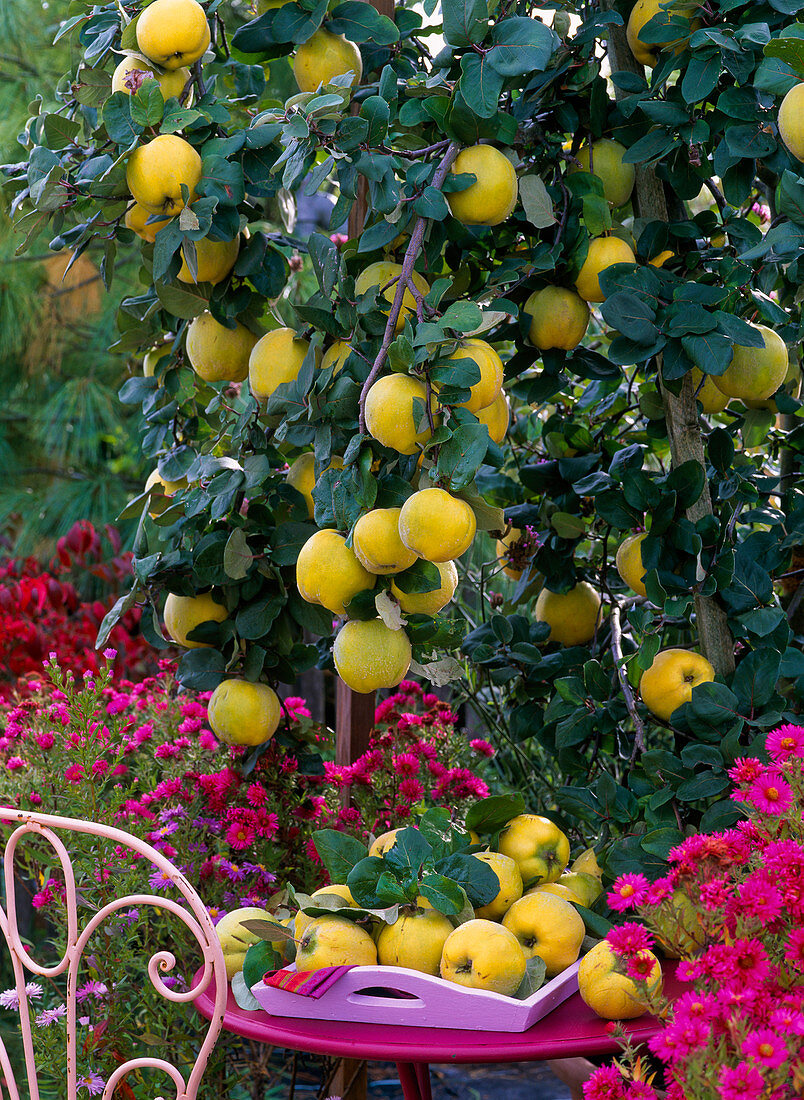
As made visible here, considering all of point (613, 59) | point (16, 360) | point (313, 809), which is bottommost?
point (16, 360)

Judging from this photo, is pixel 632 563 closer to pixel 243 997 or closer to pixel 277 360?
pixel 277 360

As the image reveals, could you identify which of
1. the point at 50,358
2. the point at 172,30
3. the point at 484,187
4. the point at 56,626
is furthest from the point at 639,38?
the point at 50,358

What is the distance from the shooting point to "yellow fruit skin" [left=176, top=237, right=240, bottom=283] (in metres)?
1.00

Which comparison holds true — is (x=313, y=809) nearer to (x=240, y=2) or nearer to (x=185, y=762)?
(x=185, y=762)

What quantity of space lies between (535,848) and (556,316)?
54cm

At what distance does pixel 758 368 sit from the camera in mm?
952

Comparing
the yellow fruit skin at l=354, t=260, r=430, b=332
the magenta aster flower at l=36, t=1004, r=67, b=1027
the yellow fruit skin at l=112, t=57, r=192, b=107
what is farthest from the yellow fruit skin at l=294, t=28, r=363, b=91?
the magenta aster flower at l=36, t=1004, r=67, b=1027

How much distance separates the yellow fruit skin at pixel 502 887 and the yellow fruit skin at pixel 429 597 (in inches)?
9.2

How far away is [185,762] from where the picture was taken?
4.80 feet

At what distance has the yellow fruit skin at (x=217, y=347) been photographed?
107 centimetres

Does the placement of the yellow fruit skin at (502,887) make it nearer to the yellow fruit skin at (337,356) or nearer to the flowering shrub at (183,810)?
the flowering shrub at (183,810)

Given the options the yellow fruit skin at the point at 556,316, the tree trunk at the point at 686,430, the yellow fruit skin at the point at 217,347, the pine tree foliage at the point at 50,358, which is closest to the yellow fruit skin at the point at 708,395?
the tree trunk at the point at 686,430

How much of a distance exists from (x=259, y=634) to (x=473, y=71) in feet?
1.95

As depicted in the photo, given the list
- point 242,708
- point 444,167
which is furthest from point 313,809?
point 444,167
